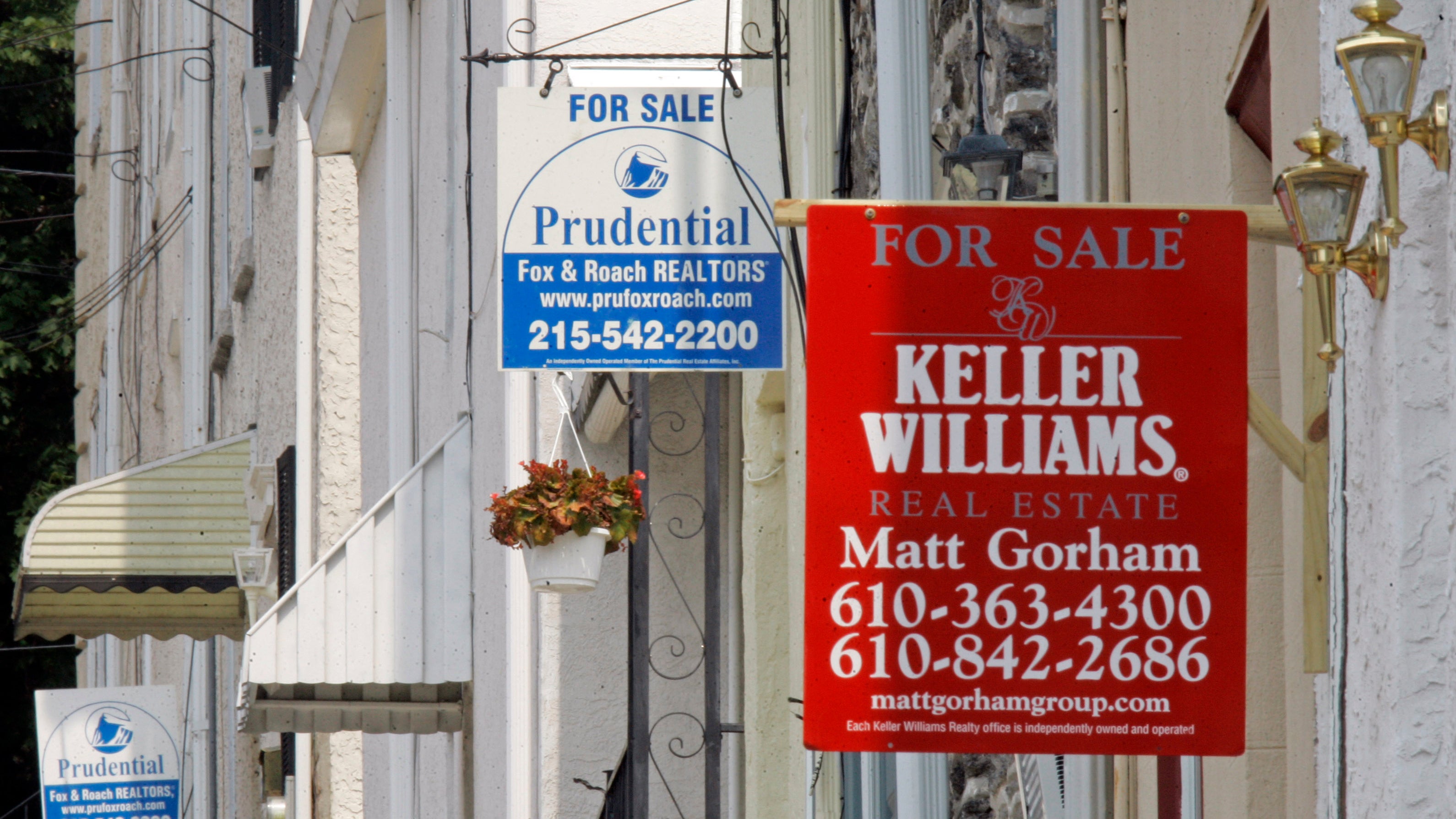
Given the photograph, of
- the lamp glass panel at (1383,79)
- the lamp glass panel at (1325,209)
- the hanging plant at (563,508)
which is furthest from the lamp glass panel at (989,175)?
the hanging plant at (563,508)

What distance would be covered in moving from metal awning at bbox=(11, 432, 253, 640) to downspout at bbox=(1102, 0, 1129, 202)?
35.1 feet

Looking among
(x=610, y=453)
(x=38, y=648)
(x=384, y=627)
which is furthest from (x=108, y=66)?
(x=610, y=453)

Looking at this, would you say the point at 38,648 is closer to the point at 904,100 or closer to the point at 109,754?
the point at 109,754

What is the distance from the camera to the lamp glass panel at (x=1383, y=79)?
2.17 metres

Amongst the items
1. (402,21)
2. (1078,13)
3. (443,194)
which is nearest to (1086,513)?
(1078,13)

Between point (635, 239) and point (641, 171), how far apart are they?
203 mm

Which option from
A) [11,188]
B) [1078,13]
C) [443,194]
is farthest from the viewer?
[11,188]

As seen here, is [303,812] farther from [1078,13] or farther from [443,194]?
[1078,13]

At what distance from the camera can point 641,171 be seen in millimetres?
6066

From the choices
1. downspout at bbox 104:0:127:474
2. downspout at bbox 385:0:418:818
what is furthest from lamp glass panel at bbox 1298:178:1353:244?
downspout at bbox 104:0:127:474

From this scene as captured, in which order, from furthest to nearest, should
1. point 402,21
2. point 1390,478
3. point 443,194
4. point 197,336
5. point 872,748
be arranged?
point 197,336 < point 402,21 < point 443,194 < point 872,748 < point 1390,478

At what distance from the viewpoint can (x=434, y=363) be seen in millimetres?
10711

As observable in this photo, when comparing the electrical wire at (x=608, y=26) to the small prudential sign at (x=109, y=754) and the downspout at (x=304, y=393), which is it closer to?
the downspout at (x=304, y=393)

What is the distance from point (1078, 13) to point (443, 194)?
250 inches
